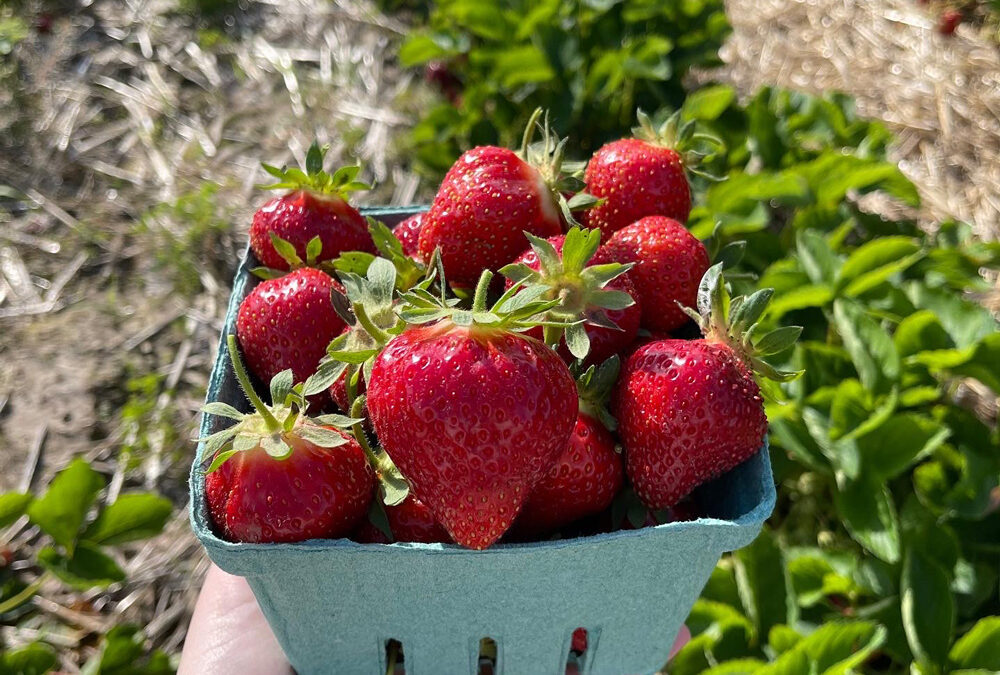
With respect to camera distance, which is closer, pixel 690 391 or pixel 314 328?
pixel 690 391

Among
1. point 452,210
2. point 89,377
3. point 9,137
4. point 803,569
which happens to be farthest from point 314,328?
point 9,137

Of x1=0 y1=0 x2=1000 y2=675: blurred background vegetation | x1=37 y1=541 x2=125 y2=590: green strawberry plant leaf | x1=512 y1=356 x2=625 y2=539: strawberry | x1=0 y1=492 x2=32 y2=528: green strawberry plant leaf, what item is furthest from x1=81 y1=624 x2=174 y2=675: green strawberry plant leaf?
x1=512 y1=356 x2=625 y2=539: strawberry

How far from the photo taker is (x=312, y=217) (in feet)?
3.26

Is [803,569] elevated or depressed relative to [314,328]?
depressed

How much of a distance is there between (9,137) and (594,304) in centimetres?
253

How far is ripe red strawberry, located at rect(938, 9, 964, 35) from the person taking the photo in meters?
2.82

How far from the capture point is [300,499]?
0.78m

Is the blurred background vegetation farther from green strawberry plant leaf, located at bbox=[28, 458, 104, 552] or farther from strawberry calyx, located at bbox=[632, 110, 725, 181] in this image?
strawberry calyx, located at bbox=[632, 110, 725, 181]

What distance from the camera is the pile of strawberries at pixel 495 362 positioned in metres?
0.74

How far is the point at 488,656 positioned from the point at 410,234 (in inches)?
20.9

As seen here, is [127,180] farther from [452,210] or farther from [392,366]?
[392,366]

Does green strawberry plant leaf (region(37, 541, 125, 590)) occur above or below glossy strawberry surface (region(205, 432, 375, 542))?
below

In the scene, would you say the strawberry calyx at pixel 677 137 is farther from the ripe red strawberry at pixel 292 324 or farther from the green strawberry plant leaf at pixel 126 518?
the green strawberry plant leaf at pixel 126 518

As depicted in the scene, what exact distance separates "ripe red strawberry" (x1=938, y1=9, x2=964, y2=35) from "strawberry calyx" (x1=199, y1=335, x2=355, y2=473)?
9.34 ft
